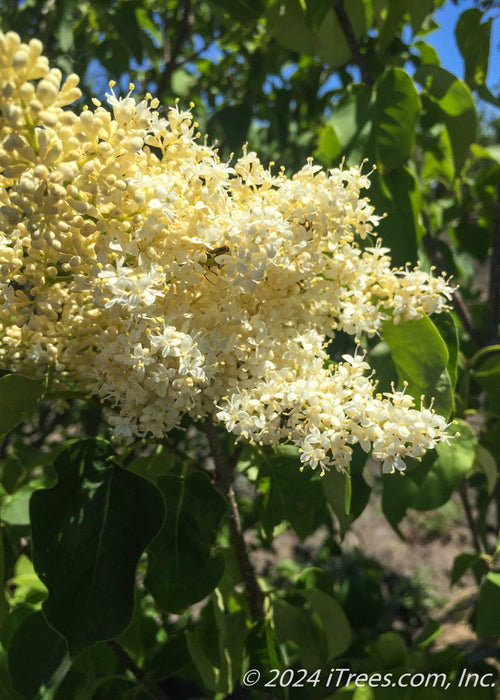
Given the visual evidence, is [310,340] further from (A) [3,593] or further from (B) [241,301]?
(A) [3,593]

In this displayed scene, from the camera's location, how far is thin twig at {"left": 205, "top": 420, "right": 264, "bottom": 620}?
1.16 meters

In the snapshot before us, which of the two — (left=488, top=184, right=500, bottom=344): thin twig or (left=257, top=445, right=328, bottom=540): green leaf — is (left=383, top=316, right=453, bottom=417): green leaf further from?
(left=488, top=184, right=500, bottom=344): thin twig

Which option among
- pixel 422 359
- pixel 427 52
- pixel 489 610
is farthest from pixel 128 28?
pixel 489 610

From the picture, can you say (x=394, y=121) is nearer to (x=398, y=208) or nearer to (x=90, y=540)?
(x=398, y=208)

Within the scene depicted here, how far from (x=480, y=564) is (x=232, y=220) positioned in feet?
4.23

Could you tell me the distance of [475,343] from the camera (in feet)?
6.35

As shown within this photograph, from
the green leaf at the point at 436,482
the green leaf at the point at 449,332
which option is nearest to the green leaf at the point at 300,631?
A: the green leaf at the point at 436,482

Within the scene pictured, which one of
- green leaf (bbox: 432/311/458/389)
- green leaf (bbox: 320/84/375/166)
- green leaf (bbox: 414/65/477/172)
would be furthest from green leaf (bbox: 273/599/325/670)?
green leaf (bbox: 414/65/477/172)

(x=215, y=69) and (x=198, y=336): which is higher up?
(x=215, y=69)

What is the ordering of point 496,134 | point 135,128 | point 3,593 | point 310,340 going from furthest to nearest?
1. point 496,134
2. point 3,593
3. point 310,340
4. point 135,128

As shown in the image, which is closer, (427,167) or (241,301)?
(241,301)

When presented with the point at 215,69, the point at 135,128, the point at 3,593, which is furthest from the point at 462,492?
the point at 215,69

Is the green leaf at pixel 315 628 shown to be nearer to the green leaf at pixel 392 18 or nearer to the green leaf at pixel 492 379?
the green leaf at pixel 492 379

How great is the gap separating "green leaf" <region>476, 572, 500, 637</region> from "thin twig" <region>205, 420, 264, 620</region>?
446 mm
